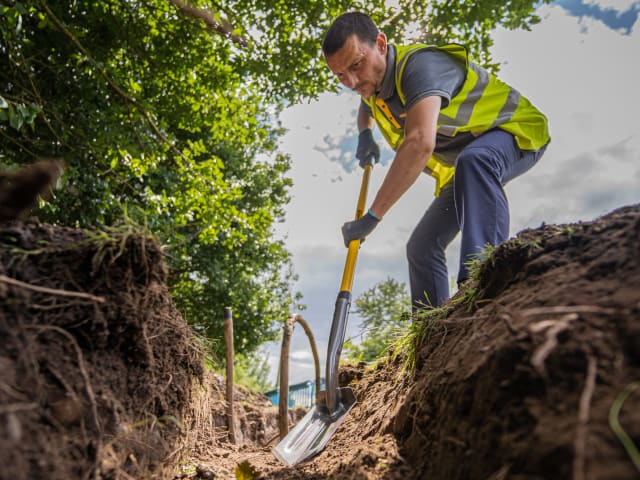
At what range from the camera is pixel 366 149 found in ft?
10.6

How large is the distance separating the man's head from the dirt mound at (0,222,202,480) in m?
1.72

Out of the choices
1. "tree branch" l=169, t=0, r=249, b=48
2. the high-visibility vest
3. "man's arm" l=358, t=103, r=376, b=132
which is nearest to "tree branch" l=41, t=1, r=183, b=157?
"tree branch" l=169, t=0, r=249, b=48

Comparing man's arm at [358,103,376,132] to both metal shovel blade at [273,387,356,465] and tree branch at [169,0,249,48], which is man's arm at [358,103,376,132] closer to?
metal shovel blade at [273,387,356,465]

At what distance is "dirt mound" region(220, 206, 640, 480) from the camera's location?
686 mm

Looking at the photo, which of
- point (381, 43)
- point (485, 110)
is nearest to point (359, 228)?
point (485, 110)

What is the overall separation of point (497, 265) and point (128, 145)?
435 cm

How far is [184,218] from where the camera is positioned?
459cm

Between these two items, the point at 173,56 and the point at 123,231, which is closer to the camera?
the point at 123,231

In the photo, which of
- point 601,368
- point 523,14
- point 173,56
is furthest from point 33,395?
point 523,14

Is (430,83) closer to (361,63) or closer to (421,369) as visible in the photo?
(361,63)

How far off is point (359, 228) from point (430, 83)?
911 millimetres

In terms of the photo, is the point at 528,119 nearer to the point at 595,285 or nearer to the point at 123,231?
the point at 595,285

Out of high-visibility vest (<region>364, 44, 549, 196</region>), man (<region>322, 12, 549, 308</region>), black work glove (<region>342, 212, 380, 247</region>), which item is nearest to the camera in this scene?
man (<region>322, 12, 549, 308</region>)

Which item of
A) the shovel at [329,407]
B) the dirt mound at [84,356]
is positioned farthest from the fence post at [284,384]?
the dirt mound at [84,356]
